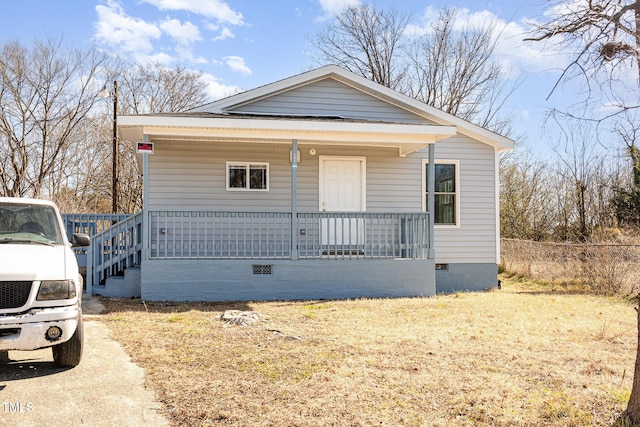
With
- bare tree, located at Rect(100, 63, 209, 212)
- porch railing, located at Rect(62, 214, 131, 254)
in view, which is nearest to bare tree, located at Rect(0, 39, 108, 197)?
bare tree, located at Rect(100, 63, 209, 212)

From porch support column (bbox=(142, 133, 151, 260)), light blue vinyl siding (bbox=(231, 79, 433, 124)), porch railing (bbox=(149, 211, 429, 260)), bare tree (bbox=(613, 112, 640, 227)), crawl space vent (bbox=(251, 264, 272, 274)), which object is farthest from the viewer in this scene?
bare tree (bbox=(613, 112, 640, 227))

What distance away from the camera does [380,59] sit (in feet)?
91.8

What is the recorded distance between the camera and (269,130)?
988 cm

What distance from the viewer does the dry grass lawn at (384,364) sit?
12.8 ft

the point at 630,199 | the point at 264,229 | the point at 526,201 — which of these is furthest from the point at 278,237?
the point at 526,201

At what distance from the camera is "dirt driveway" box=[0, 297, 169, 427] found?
377cm

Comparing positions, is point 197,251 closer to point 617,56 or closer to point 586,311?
point 586,311

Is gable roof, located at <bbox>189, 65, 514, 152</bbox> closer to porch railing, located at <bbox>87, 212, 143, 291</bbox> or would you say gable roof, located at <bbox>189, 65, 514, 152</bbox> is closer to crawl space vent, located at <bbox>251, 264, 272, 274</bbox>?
porch railing, located at <bbox>87, 212, 143, 291</bbox>

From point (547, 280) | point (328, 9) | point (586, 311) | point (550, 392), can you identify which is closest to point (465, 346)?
point (550, 392)

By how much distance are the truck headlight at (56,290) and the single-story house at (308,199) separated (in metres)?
4.65

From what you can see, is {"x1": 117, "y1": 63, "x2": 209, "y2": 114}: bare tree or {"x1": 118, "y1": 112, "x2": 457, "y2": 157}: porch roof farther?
{"x1": 117, "y1": 63, "x2": 209, "y2": 114}: bare tree

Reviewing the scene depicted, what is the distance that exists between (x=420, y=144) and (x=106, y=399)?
8499 millimetres

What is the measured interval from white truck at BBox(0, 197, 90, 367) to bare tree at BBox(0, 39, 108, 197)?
1925 centimetres

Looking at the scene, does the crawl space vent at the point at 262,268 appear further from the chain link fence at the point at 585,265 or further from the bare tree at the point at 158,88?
the bare tree at the point at 158,88
